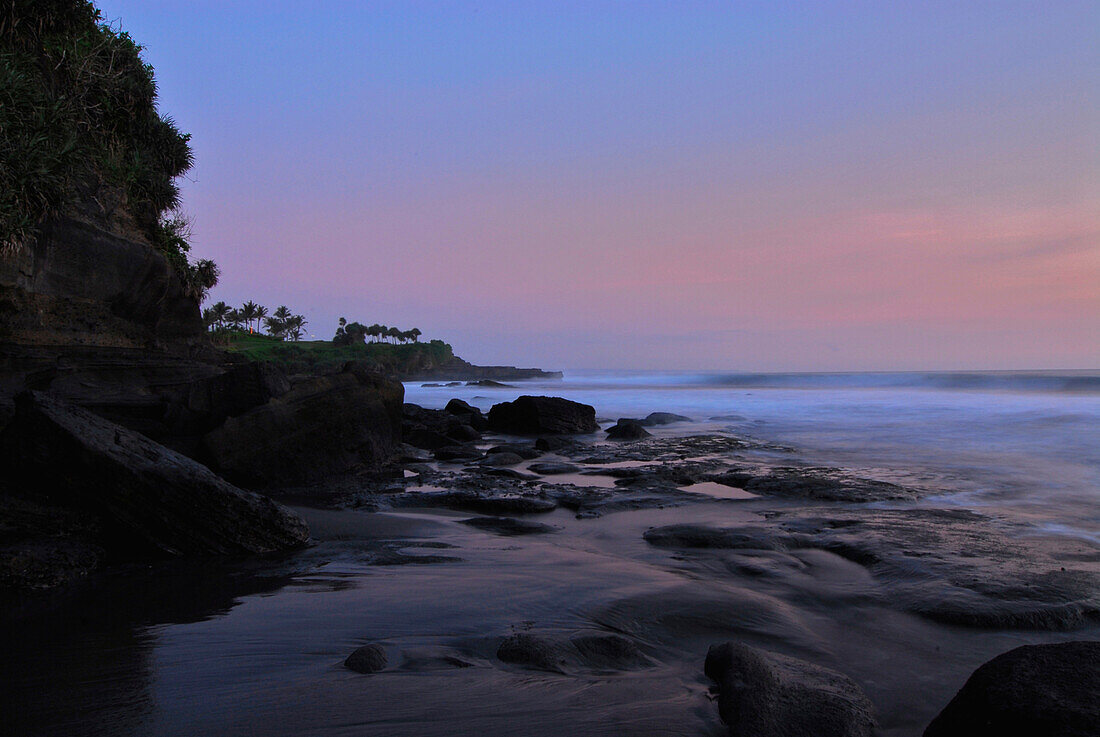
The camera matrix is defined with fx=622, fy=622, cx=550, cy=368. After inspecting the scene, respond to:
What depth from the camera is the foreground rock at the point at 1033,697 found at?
1.87 metres

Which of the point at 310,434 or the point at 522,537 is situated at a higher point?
the point at 310,434

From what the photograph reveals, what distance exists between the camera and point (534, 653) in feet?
10.3

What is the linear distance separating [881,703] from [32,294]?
12.0 m

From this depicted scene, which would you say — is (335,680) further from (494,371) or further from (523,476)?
(494,371)

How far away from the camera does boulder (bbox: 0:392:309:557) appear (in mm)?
4605

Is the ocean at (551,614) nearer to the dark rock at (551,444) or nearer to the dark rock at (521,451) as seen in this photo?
the dark rock at (521,451)

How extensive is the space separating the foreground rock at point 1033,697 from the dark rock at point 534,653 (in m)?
1.59

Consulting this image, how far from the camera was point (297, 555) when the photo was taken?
5.11 metres

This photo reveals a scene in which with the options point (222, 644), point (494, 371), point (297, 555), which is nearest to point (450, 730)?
point (222, 644)

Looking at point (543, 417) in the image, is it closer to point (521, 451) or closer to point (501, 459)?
point (521, 451)

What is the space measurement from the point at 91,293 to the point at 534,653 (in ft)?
37.4

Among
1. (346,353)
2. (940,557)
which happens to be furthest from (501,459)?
(346,353)

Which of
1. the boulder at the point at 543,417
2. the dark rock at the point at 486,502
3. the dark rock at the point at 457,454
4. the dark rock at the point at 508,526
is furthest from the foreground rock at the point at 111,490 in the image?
the boulder at the point at 543,417

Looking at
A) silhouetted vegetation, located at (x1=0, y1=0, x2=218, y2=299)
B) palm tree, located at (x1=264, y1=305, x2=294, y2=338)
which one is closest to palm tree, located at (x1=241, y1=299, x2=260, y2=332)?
palm tree, located at (x1=264, y1=305, x2=294, y2=338)
